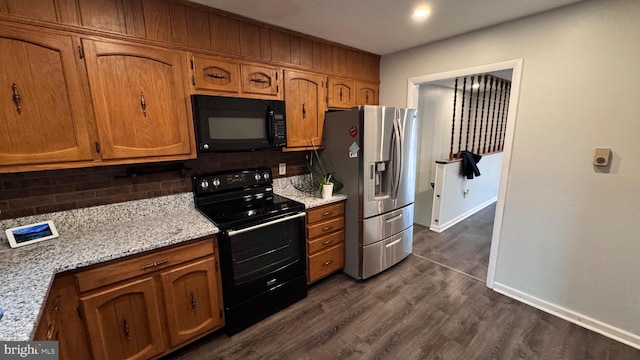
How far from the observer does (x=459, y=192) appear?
4008mm

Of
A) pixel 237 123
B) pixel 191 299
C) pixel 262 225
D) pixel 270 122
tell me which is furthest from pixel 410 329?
pixel 237 123

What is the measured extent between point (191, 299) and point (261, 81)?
1.71m

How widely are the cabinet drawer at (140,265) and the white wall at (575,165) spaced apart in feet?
8.36

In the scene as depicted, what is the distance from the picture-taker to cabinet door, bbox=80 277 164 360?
141cm

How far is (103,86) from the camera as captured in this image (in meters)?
1.54

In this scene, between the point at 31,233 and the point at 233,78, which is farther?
the point at 233,78

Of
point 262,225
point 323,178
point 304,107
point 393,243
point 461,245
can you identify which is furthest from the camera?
point 461,245

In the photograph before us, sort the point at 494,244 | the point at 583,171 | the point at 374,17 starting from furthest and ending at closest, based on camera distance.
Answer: the point at 494,244
the point at 374,17
the point at 583,171

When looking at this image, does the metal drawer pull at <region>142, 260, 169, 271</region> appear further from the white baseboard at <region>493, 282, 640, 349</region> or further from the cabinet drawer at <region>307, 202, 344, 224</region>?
the white baseboard at <region>493, 282, 640, 349</region>

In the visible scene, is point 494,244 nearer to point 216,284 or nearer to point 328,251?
point 328,251

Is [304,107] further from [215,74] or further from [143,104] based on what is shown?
[143,104]

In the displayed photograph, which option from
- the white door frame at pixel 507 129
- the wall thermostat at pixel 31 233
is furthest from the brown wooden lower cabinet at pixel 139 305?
the white door frame at pixel 507 129

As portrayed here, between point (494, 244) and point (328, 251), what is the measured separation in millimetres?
1553

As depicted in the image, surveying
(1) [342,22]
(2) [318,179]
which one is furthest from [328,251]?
(1) [342,22]
